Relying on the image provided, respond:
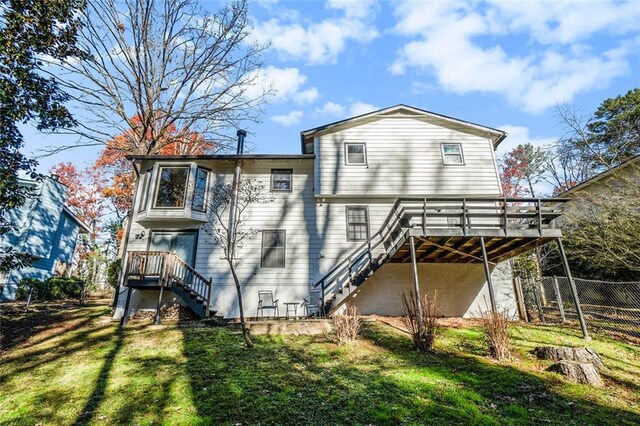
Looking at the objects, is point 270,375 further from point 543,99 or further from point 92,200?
point 92,200

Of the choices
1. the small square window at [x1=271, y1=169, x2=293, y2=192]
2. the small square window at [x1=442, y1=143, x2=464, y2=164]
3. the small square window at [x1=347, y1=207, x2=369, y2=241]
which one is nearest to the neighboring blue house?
the small square window at [x1=271, y1=169, x2=293, y2=192]

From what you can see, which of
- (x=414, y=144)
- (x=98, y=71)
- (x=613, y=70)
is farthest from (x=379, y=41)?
(x=98, y=71)

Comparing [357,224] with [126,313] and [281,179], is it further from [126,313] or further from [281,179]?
[126,313]

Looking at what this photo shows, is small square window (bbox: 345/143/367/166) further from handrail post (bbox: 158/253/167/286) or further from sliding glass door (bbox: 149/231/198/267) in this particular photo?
handrail post (bbox: 158/253/167/286)

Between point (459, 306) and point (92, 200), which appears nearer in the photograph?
point (459, 306)

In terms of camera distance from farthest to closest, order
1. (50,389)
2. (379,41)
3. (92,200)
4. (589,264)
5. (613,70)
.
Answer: (92,200), (589,264), (613,70), (379,41), (50,389)

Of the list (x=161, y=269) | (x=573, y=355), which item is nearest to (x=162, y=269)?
(x=161, y=269)

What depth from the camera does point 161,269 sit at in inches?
407

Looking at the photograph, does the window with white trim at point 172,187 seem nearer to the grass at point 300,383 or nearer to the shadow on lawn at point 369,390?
the grass at point 300,383

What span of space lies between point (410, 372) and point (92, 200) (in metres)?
32.8

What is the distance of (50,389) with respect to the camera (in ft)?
18.2

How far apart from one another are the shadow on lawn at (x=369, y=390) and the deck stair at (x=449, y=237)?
318 cm

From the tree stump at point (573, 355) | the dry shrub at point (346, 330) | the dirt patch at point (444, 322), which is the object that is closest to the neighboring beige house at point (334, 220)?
the dirt patch at point (444, 322)

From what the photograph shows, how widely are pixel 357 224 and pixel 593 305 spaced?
363 inches
